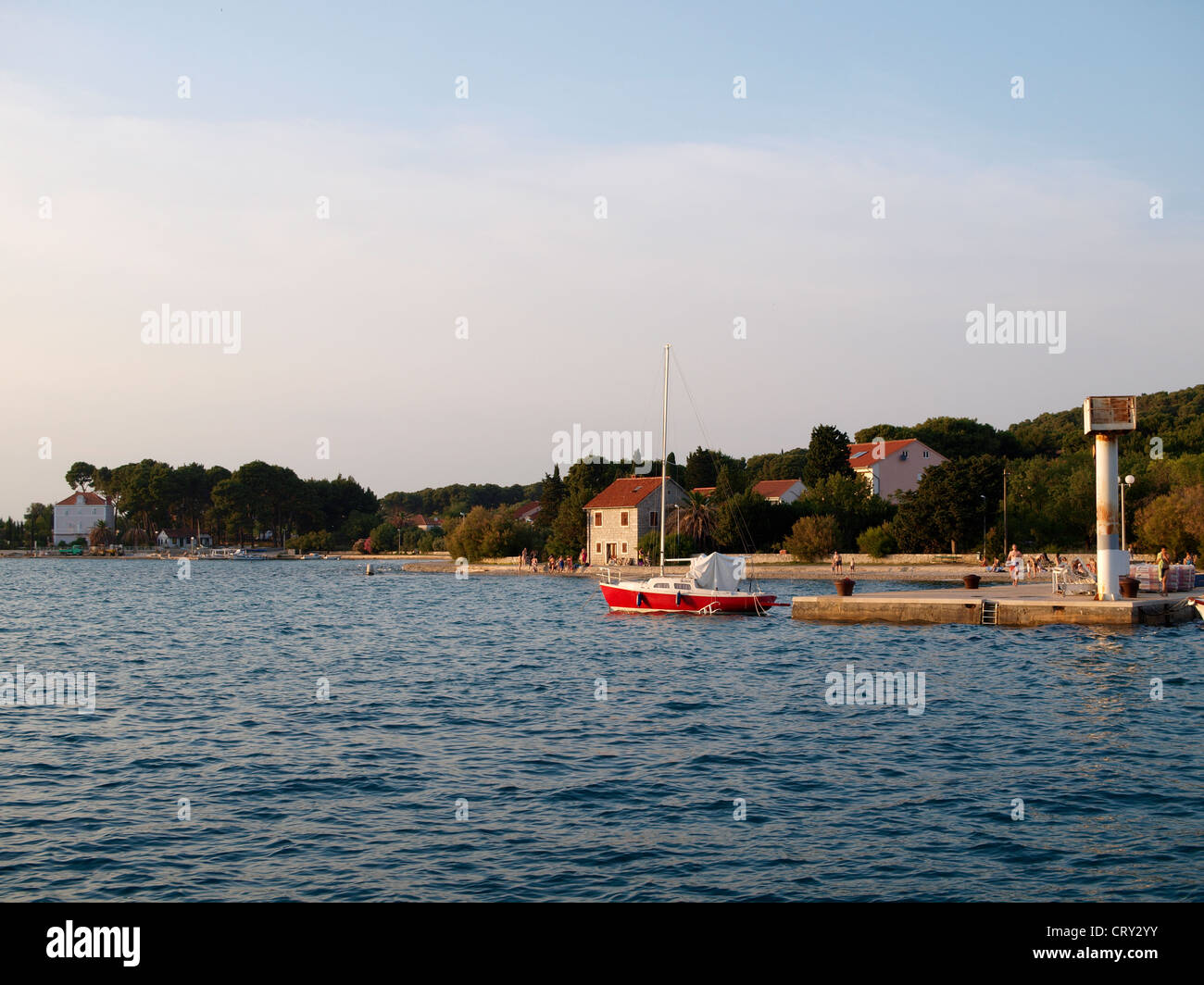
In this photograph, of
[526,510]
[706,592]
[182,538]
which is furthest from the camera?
[182,538]

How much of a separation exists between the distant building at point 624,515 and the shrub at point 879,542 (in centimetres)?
1532

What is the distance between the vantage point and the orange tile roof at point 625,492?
84250mm

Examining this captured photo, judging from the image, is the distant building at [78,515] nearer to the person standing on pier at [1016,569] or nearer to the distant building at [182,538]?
the distant building at [182,538]

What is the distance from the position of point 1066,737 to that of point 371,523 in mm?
150394

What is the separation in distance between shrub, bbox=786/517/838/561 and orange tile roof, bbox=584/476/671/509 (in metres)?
13.0

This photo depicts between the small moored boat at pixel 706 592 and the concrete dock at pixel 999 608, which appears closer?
the concrete dock at pixel 999 608

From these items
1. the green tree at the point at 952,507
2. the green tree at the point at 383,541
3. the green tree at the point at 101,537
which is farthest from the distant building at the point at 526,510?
the green tree at the point at 952,507

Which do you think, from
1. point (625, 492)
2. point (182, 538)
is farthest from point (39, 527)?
point (625, 492)

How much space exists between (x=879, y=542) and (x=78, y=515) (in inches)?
6148

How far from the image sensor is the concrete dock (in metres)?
30.3

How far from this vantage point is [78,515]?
18138 centimetres

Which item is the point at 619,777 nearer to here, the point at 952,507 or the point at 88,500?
the point at 952,507

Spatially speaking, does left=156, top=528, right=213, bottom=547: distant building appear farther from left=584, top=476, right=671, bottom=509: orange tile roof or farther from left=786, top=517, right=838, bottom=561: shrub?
left=786, top=517, right=838, bottom=561: shrub
